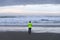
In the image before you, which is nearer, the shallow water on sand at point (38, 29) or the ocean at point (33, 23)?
the shallow water on sand at point (38, 29)

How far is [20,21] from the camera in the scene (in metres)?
12.1

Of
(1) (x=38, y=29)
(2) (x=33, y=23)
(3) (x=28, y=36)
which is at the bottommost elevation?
(3) (x=28, y=36)

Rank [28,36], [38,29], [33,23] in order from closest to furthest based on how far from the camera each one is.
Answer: [28,36], [38,29], [33,23]

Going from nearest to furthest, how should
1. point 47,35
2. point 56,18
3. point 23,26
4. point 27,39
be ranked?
point 27,39, point 47,35, point 23,26, point 56,18

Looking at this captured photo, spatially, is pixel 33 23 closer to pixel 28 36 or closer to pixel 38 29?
pixel 38 29

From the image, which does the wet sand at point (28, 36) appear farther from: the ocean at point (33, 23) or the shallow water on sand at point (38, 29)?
the ocean at point (33, 23)

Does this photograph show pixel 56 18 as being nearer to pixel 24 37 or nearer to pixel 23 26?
pixel 23 26

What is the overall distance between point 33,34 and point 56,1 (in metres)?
12.4

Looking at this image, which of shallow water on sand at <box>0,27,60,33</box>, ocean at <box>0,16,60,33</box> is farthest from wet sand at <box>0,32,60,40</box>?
ocean at <box>0,16,60,33</box>

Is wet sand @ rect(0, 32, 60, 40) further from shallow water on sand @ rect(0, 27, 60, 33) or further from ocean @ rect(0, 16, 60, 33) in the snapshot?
ocean @ rect(0, 16, 60, 33)

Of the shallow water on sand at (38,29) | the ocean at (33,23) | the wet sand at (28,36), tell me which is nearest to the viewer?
the wet sand at (28,36)

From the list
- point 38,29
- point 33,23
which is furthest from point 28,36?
point 33,23

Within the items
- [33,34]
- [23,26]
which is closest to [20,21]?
[23,26]

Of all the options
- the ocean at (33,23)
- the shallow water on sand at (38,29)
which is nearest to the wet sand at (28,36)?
the shallow water on sand at (38,29)
